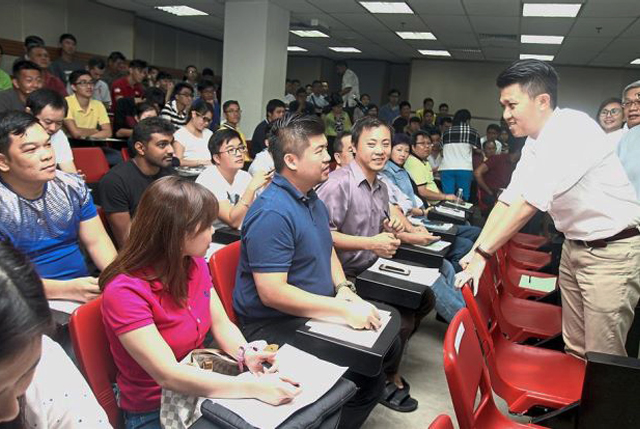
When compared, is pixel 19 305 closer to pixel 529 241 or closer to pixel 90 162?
pixel 90 162

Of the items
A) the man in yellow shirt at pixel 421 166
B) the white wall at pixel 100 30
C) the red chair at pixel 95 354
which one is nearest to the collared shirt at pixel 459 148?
the man in yellow shirt at pixel 421 166

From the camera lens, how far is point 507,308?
236 cm

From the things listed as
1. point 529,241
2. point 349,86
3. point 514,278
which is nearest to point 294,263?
point 514,278

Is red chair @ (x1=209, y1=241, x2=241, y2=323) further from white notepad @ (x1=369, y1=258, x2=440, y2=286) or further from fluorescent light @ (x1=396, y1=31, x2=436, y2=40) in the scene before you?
fluorescent light @ (x1=396, y1=31, x2=436, y2=40)

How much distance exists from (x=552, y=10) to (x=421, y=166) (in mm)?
3116

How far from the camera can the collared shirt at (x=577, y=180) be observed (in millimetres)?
1714

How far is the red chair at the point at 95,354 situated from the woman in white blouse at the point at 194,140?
116 inches

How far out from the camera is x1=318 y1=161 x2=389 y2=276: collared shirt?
7.41ft

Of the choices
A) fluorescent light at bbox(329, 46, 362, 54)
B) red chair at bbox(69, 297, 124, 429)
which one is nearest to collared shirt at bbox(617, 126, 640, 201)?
red chair at bbox(69, 297, 124, 429)

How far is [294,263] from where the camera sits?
66.2 inches

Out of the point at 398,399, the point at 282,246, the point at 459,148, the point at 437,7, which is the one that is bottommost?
the point at 398,399

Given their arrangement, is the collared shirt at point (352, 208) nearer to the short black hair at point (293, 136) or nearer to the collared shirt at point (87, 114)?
the short black hair at point (293, 136)

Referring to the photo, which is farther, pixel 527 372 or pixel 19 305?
pixel 527 372

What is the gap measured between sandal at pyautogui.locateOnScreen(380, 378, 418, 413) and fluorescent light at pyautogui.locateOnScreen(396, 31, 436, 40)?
731 centimetres
